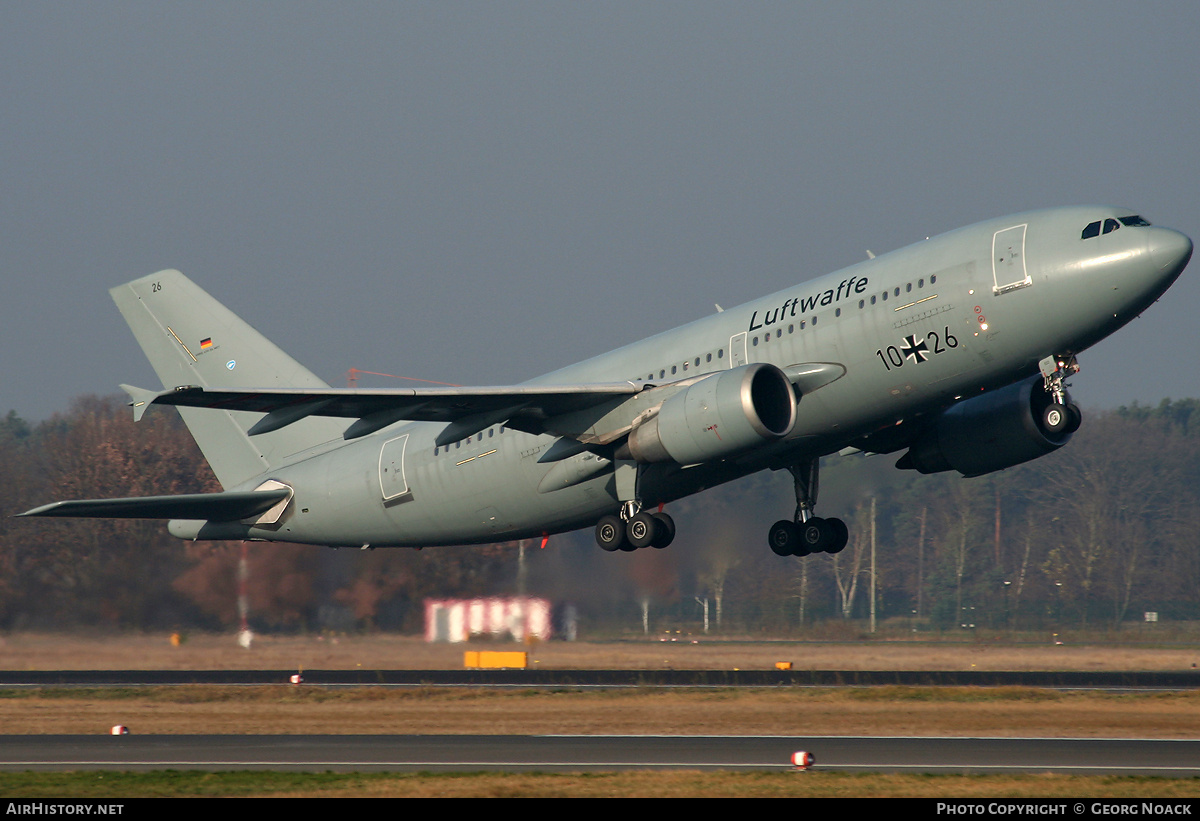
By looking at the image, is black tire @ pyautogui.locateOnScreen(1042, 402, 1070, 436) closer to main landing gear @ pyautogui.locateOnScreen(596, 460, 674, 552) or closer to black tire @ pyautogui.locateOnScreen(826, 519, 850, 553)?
black tire @ pyautogui.locateOnScreen(826, 519, 850, 553)

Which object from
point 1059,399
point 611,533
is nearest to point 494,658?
point 611,533

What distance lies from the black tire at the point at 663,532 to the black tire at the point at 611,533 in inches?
34.0

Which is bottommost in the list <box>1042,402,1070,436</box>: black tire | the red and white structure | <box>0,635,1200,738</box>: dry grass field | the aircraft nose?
<box>0,635,1200,738</box>: dry grass field

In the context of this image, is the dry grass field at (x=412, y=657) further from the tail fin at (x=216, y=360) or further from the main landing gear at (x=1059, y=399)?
the main landing gear at (x=1059, y=399)

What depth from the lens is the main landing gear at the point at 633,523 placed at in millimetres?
30219

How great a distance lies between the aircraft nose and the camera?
A: 24.8 meters

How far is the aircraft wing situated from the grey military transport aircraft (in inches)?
2.6

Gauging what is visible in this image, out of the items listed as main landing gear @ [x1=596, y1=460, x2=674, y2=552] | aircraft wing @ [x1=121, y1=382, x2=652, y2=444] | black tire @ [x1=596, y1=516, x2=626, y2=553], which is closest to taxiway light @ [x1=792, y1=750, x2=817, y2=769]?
main landing gear @ [x1=596, y1=460, x2=674, y2=552]

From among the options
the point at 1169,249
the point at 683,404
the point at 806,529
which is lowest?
the point at 806,529

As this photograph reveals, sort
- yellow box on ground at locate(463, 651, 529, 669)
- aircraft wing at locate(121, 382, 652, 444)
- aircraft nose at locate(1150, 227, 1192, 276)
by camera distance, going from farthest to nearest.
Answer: yellow box on ground at locate(463, 651, 529, 669) → aircraft wing at locate(121, 382, 652, 444) → aircraft nose at locate(1150, 227, 1192, 276)

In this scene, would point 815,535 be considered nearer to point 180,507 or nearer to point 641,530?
point 641,530

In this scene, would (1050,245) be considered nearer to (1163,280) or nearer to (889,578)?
(1163,280)

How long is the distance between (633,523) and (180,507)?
12.6 meters

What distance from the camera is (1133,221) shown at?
83.5 ft
